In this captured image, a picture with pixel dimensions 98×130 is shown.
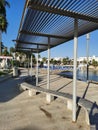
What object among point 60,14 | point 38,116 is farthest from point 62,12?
point 38,116

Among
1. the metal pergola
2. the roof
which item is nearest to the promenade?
the metal pergola

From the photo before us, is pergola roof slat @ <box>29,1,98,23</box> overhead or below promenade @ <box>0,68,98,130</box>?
overhead

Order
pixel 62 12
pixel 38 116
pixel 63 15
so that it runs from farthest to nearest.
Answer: pixel 38 116 → pixel 63 15 → pixel 62 12

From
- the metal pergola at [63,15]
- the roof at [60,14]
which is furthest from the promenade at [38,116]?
the roof at [60,14]

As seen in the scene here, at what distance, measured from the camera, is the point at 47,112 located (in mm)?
7105

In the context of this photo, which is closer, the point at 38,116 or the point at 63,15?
the point at 63,15

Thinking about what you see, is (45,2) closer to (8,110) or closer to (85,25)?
→ (85,25)

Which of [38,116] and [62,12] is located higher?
[62,12]

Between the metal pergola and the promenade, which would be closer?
the metal pergola

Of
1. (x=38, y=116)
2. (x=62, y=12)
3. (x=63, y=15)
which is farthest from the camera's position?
(x=38, y=116)

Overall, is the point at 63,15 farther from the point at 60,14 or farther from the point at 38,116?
the point at 38,116

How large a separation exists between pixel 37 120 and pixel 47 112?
0.95m

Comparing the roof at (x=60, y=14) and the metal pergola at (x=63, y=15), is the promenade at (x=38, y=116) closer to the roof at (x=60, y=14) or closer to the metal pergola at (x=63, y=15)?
the metal pergola at (x=63, y=15)

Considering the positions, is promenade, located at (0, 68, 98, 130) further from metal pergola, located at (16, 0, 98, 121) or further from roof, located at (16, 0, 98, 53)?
roof, located at (16, 0, 98, 53)
